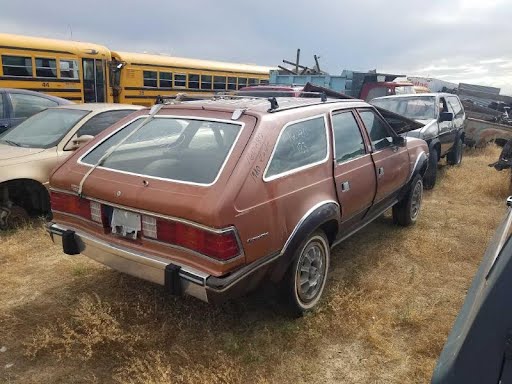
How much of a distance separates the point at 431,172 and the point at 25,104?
7141 mm

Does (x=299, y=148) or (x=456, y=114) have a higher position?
(x=299, y=148)

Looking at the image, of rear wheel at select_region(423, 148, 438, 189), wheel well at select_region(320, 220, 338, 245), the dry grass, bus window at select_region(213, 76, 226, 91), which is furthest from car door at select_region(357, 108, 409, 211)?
bus window at select_region(213, 76, 226, 91)

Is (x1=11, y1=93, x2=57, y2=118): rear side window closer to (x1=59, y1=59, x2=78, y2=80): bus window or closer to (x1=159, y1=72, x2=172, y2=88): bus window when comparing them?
(x1=59, y1=59, x2=78, y2=80): bus window

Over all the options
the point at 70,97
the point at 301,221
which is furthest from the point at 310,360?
the point at 70,97

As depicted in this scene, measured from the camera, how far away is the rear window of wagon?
280 cm

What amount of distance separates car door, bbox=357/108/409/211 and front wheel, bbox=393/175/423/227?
441 millimetres

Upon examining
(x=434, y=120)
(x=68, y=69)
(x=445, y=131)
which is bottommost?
(x=445, y=131)

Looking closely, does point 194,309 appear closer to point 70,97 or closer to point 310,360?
point 310,360

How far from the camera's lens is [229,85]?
17.6m

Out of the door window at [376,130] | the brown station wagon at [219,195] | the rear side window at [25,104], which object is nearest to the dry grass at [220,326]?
the brown station wagon at [219,195]

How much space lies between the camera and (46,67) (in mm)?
12594

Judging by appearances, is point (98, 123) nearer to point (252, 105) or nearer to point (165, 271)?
point (252, 105)

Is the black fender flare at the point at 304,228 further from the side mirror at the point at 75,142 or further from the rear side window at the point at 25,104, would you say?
the rear side window at the point at 25,104

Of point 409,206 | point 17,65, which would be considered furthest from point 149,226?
point 17,65
